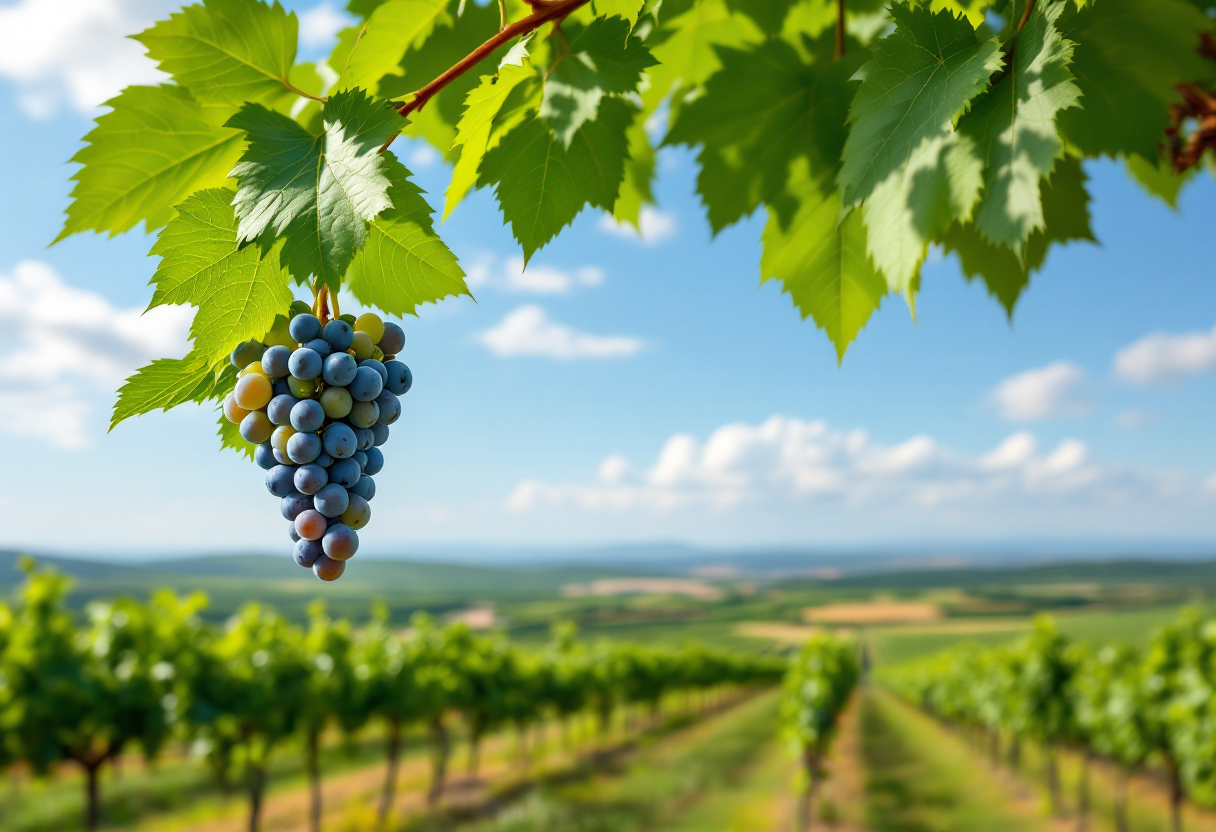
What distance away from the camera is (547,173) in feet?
3.73

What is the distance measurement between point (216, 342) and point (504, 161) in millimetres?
478

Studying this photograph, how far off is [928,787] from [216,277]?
28.0 m

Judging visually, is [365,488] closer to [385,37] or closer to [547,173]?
[547,173]

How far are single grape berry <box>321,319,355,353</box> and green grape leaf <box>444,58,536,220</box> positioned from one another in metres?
0.29

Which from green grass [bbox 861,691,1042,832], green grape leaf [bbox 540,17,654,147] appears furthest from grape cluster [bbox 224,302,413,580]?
green grass [bbox 861,691,1042,832]

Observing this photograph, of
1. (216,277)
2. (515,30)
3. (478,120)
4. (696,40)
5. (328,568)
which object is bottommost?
(328,568)

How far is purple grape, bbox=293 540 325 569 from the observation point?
38.5 inches

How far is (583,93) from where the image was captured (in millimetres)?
1070

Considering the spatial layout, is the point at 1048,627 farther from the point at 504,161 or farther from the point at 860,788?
the point at 504,161

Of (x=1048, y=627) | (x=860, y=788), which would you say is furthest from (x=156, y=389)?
(x=860, y=788)

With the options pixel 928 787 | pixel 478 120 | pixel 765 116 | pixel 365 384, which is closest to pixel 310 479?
pixel 365 384

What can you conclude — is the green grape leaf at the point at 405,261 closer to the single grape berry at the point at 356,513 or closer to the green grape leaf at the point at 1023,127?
the single grape berry at the point at 356,513

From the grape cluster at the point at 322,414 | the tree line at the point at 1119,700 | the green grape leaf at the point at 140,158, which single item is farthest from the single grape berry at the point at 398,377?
the tree line at the point at 1119,700

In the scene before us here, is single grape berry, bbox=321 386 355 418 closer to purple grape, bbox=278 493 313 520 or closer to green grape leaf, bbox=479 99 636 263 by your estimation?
purple grape, bbox=278 493 313 520
